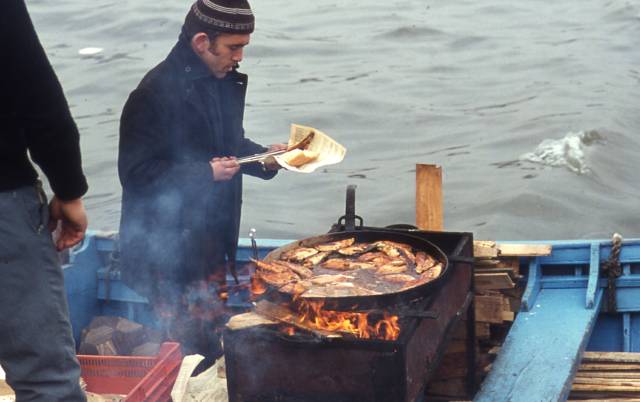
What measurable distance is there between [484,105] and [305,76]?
3.63m

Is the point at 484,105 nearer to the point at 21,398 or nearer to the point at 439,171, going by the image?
the point at 439,171

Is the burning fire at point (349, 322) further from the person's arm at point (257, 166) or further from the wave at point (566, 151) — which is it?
the wave at point (566, 151)

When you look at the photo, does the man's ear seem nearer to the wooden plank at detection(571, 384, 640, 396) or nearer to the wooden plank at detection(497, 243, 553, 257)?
the wooden plank at detection(497, 243, 553, 257)

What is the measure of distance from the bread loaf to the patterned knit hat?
0.75m

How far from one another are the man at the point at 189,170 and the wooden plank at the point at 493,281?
1.38m

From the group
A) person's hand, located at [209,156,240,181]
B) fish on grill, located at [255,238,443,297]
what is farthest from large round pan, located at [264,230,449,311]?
person's hand, located at [209,156,240,181]

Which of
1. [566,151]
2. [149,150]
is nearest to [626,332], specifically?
[149,150]

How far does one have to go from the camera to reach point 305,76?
18.2 m

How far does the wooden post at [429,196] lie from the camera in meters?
5.70

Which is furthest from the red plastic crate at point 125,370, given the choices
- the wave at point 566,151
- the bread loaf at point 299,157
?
the wave at point 566,151

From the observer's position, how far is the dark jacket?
16.2 ft

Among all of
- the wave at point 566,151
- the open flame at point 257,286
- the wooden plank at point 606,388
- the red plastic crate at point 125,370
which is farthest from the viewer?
the wave at point 566,151

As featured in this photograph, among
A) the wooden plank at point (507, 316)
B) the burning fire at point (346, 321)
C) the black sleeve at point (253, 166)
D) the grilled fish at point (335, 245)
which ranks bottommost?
the wooden plank at point (507, 316)

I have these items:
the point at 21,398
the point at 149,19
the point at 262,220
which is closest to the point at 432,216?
the point at 21,398
